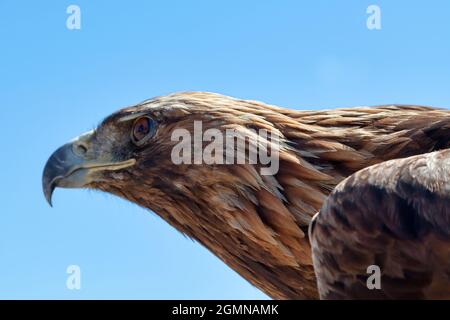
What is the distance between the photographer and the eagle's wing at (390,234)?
11.9 feet

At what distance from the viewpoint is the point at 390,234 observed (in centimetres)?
371

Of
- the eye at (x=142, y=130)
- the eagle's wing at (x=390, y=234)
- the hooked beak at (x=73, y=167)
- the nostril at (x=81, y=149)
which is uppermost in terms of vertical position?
the eye at (x=142, y=130)

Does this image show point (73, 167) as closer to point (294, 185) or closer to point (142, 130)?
point (142, 130)

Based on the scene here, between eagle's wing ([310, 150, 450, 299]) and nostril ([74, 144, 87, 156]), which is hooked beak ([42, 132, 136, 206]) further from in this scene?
eagle's wing ([310, 150, 450, 299])

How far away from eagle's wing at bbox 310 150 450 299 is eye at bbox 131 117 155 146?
6.67 ft

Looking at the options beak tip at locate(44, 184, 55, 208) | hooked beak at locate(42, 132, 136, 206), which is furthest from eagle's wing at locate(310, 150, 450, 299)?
beak tip at locate(44, 184, 55, 208)

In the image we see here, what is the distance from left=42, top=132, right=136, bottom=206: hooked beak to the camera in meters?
5.73

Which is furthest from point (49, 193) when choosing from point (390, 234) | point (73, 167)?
point (390, 234)

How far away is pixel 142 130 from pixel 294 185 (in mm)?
1365

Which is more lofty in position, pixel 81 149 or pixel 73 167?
pixel 81 149

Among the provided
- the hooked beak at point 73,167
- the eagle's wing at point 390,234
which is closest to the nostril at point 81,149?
the hooked beak at point 73,167

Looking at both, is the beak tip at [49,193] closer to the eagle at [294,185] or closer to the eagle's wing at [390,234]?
the eagle at [294,185]
